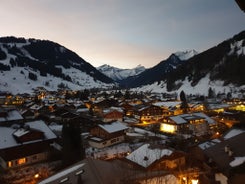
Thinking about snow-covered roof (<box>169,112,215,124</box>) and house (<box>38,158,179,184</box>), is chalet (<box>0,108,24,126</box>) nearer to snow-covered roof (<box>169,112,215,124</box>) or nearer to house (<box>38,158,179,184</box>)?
snow-covered roof (<box>169,112,215,124</box>)

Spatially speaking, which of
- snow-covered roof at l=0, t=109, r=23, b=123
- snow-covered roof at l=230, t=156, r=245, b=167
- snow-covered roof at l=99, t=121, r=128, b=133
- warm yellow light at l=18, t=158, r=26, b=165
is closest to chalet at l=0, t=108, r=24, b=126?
snow-covered roof at l=0, t=109, r=23, b=123

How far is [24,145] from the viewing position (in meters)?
36.4

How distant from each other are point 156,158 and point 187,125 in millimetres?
33689

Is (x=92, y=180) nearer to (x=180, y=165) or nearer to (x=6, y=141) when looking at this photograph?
(x=180, y=165)

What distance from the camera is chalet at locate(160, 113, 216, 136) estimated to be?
202ft

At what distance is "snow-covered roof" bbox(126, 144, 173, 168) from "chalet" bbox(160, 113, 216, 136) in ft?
98.4

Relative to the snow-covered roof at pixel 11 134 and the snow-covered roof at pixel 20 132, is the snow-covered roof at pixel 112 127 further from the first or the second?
the snow-covered roof at pixel 20 132

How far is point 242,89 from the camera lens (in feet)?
534

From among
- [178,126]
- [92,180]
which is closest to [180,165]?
[92,180]

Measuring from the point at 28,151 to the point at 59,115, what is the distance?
45.4 meters

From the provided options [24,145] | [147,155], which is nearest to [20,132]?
[24,145]

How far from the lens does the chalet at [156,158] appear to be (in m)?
30.0

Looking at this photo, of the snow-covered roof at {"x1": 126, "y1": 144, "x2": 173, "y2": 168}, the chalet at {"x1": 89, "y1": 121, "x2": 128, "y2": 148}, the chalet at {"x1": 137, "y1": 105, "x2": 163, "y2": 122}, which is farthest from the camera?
the chalet at {"x1": 137, "y1": 105, "x2": 163, "y2": 122}

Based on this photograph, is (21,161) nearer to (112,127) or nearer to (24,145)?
(24,145)
